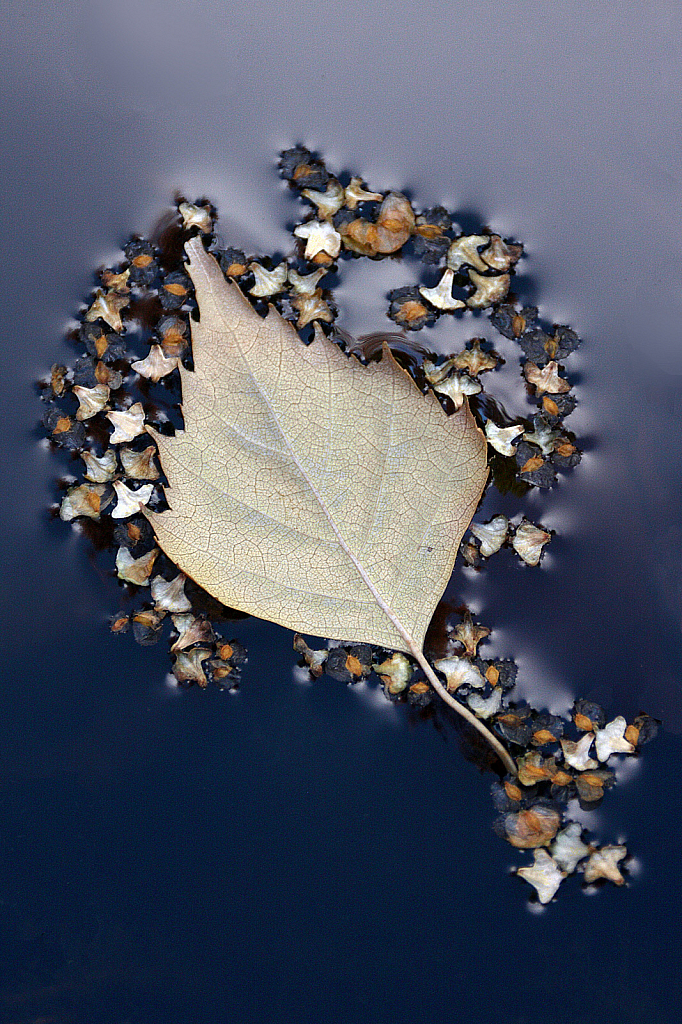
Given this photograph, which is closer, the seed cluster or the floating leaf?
the floating leaf

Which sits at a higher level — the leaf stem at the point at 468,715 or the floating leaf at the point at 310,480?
the floating leaf at the point at 310,480

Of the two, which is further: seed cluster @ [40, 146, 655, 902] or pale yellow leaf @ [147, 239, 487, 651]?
seed cluster @ [40, 146, 655, 902]

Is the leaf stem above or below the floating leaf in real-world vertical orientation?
below

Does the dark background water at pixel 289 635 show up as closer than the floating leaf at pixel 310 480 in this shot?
No

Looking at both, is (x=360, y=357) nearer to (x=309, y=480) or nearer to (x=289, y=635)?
(x=309, y=480)
